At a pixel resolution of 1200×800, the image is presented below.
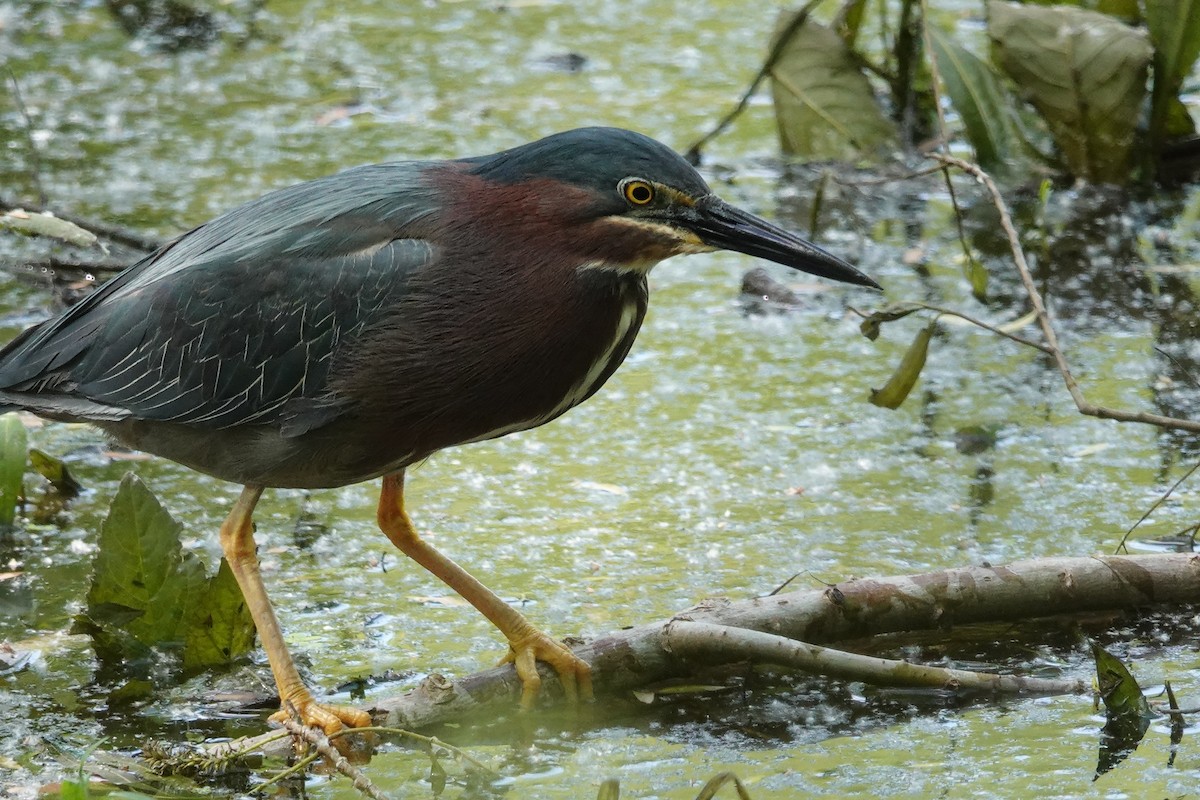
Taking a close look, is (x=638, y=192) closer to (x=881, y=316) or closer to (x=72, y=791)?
(x=881, y=316)

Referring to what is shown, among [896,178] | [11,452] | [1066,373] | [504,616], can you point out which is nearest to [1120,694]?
[1066,373]

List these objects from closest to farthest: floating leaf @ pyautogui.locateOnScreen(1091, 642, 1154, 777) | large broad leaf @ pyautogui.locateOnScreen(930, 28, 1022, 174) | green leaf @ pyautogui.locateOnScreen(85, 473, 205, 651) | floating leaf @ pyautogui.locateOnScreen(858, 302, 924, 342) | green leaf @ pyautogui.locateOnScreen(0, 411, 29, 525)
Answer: floating leaf @ pyautogui.locateOnScreen(1091, 642, 1154, 777) → green leaf @ pyautogui.locateOnScreen(85, 473, 205, 651) → floating leaf @ pyautogui.locateOnScreen(858, 302, 924, 342) → green leaf @ pyautogui.locateOnScreen(0, 411, 29, 525) → large broad leaf @ pyautogui.locateOnScreen(930, 28, 1022, 174)

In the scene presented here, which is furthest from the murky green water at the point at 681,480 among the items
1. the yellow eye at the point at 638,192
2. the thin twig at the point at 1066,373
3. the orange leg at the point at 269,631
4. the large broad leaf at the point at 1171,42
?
the yellow eye at the point at 638,192

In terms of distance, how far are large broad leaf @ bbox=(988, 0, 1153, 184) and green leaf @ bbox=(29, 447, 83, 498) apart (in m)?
3.79

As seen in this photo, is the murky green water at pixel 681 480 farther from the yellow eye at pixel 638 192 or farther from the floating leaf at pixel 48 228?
the yellow eye at pixel 638 192

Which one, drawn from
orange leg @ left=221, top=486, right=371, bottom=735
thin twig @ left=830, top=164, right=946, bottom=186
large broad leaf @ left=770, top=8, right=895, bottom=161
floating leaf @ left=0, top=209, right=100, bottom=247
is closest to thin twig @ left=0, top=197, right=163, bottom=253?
floating leaf @ left=0, top=209, right=100, bottom=247

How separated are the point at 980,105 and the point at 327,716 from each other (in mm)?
3866

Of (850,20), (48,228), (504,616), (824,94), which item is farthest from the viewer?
(850,20)

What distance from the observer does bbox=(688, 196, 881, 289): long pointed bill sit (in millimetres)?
3289

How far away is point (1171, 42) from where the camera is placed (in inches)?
231

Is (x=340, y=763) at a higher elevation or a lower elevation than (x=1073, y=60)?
lower

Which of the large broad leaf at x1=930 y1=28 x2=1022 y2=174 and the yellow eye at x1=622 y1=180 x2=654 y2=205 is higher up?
the yellow eye at x1=622 y1=180 x2=654 y2=205

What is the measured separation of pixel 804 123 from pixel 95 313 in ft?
11.3

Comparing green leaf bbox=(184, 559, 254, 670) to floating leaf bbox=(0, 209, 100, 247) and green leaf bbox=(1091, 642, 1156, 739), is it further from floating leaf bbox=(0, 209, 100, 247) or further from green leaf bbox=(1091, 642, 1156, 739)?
green leaf bbox=(1091, 642, 1156, 739)
